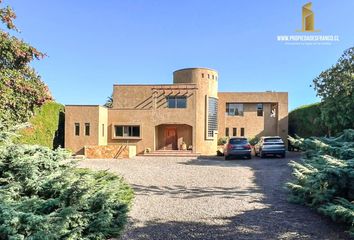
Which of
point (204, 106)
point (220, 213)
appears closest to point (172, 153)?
point (204, 106)

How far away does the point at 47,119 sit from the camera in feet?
77.2

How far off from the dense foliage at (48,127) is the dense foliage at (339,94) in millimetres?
18657

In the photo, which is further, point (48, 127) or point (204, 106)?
point (204, 106)

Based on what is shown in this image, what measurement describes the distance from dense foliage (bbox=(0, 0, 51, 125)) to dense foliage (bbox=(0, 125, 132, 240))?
402 centimetres

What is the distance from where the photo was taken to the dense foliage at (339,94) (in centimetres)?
1728

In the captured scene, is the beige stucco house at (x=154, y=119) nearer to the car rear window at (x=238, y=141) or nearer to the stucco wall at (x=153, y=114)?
the stucco wall at (x=153, y=114)

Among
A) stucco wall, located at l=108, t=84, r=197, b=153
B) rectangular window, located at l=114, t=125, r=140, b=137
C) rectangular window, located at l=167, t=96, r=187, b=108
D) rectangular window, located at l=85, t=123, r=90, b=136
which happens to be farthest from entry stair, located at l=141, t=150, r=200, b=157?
rectangular window, located at l=85, t=123, r=90, b=136

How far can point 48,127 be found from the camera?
2355 cm

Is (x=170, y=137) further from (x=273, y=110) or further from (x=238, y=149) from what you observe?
(x=273, y=110)

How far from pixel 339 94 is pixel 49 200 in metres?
18.3

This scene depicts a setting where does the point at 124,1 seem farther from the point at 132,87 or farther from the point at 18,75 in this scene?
the point at 132,87

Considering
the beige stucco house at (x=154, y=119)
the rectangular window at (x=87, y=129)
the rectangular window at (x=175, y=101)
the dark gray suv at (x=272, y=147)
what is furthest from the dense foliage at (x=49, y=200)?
the rectangular window at (x=175, y=101)

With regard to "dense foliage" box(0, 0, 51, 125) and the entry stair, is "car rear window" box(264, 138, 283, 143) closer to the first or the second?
the entry stair

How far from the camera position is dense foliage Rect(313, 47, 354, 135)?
17.3 meters
